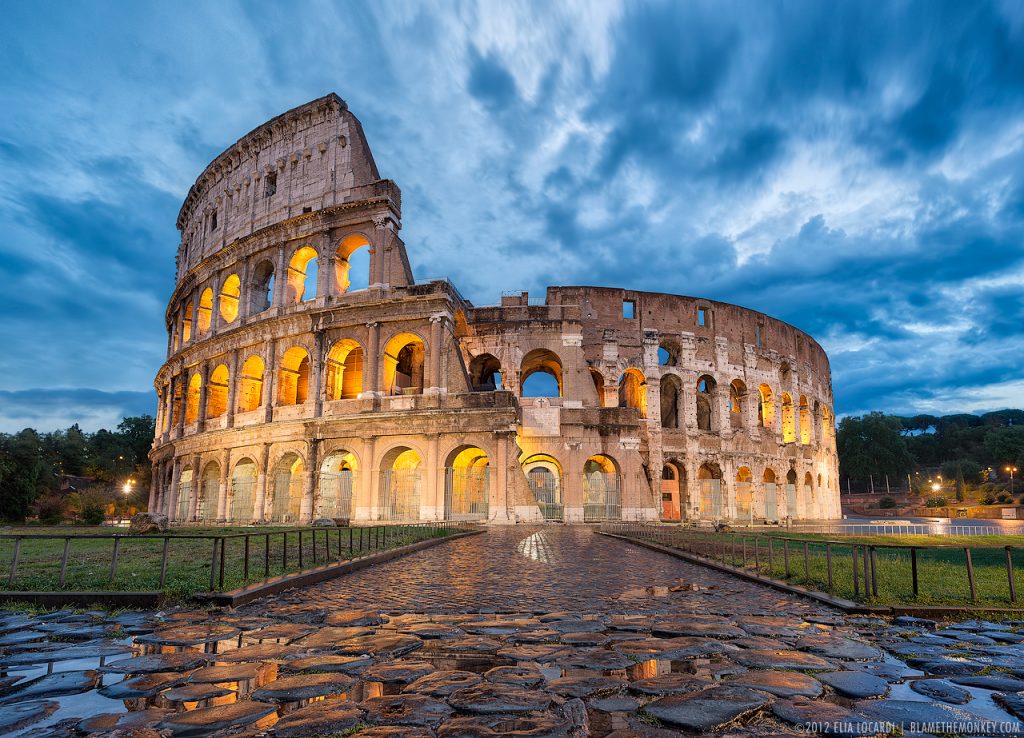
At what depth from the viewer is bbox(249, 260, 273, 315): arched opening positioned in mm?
29650

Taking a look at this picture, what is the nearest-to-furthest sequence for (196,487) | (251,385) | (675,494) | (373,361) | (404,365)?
(373,361) < (251,385) < (196,487) < (404,365) < (675,494)

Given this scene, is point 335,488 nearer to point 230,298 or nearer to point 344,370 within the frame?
point 344,370

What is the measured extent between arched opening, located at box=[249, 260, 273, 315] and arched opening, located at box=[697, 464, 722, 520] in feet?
75.5

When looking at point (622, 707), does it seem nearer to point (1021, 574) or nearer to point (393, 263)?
point (1021, 574)

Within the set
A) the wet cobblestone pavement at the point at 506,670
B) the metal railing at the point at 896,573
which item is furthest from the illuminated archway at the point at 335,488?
the wet cobblestone pavement at the point at 506,670

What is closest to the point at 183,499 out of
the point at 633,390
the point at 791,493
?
the point at 633,390

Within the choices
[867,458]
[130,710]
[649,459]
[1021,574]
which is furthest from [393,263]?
[867,458]

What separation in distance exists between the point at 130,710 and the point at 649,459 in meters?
29.8

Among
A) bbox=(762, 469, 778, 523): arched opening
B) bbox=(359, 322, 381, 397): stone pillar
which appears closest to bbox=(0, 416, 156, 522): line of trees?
bbox=(359, 322, 381, 397): stone pillar

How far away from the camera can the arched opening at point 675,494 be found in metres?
31.5

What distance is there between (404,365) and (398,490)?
8.00 m

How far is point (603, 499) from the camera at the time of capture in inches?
1090

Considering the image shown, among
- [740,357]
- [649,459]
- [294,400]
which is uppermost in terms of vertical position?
[740,357]

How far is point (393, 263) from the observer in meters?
26.2
